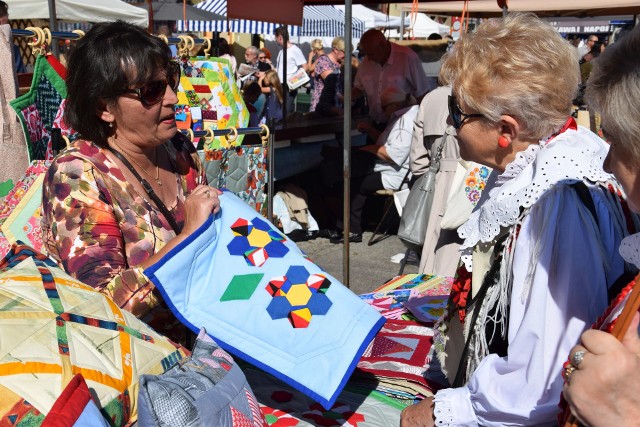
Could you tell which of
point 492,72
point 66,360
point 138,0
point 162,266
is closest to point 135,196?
point 162,266

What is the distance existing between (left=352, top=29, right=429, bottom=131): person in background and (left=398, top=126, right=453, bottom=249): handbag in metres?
2.93

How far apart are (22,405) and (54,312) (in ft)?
0.79

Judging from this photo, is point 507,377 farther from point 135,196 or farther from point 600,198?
point 135,196

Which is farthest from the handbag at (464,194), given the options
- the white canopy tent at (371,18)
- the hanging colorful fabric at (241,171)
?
the white canopy tent at (371,18)

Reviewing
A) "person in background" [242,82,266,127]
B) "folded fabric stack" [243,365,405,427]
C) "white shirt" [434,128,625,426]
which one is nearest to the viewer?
"white shirt" [434,128,625,426]

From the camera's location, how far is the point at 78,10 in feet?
29.0

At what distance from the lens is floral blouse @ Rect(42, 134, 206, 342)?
6.24 feet

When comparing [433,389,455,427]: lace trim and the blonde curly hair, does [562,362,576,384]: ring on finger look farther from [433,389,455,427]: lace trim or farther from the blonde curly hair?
the blonde curly hair

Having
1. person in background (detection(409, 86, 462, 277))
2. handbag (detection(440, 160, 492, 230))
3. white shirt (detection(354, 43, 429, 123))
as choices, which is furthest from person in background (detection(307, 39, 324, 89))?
handbag (detection(440, 160, 492, 230))

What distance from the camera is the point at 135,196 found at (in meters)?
2.13

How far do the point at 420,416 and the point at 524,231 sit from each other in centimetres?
54

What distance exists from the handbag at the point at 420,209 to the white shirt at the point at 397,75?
3.00 meters

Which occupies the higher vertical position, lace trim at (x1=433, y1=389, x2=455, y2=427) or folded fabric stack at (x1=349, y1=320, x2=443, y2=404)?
lace trim at (x1=433, y1=389, x2=455, y2=427)

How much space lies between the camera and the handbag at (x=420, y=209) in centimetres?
450
